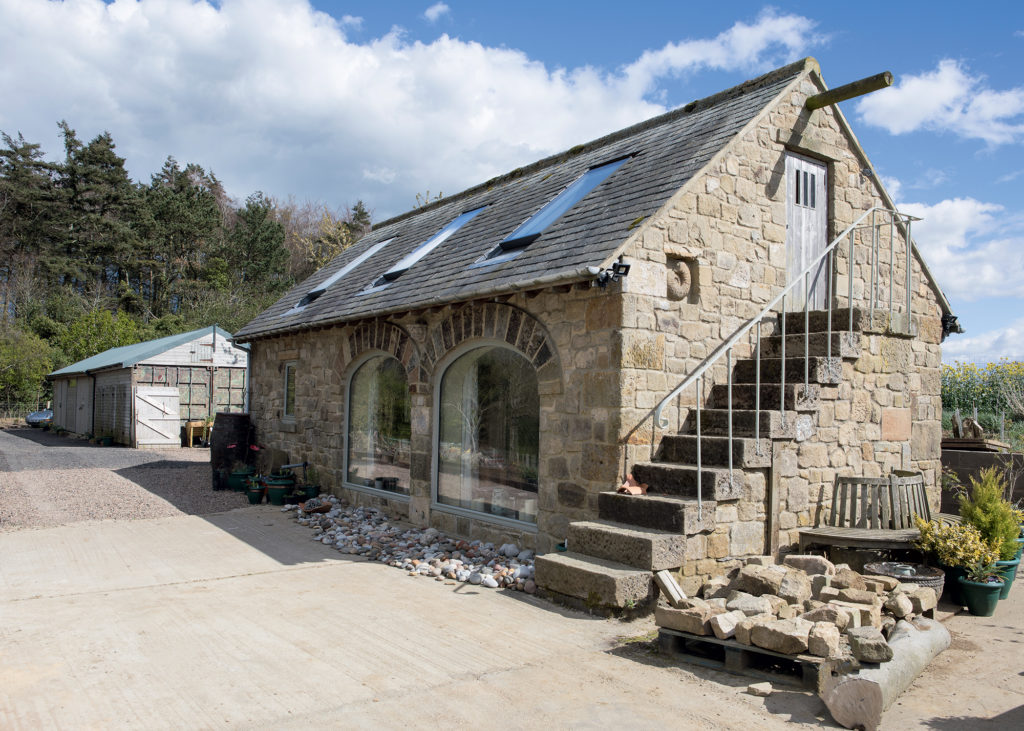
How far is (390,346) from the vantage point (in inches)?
383

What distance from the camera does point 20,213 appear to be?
37.2m

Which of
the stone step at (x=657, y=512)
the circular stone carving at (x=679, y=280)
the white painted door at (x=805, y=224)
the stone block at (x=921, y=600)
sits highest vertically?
the white painted door at (x=805, y=224)

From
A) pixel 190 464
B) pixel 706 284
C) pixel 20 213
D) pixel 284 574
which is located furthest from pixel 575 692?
pixel 20 213

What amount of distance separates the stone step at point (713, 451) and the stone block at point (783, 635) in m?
1.82

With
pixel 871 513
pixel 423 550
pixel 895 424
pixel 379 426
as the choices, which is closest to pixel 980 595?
pixel 871 513

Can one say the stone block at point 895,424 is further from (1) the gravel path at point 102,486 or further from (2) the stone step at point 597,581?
(1) the gravel path at point 102,486

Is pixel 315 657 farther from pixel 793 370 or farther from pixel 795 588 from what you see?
pixel 793 370

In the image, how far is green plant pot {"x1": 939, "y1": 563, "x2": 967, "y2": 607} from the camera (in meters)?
6.17

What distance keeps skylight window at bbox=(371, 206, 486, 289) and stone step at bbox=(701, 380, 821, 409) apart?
537cm

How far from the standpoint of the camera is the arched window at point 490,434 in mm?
7699

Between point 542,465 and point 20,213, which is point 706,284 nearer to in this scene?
point 542,465

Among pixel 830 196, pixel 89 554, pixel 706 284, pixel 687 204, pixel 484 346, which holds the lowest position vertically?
pixel 89 554

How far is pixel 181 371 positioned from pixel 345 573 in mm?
18846

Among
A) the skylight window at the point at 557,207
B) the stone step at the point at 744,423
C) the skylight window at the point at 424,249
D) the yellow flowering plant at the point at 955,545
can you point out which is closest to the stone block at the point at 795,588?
the stone step at the point at 744,423
